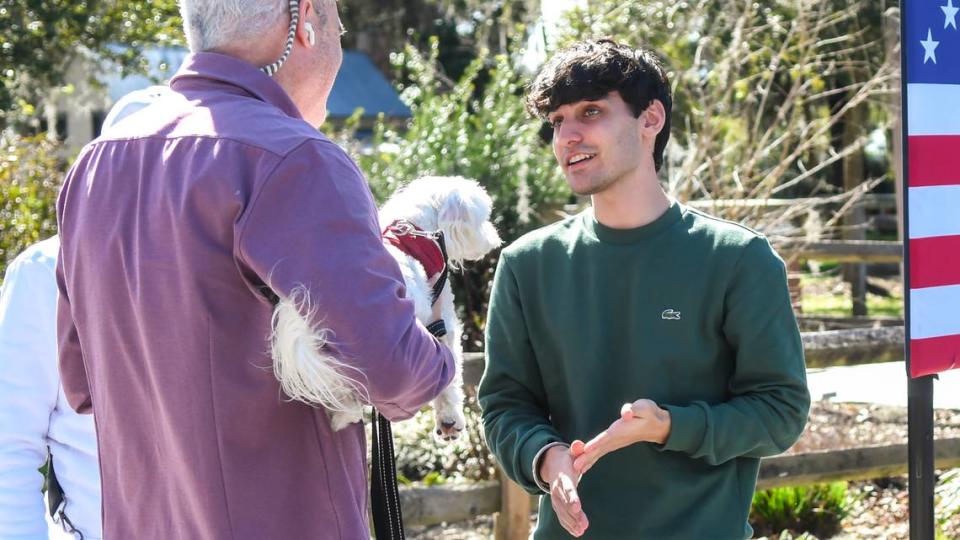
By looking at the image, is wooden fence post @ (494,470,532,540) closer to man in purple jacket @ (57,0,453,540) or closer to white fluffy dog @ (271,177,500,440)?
white fluffy dog @ (271,177,500,440)

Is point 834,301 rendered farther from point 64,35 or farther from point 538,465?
point 538,465

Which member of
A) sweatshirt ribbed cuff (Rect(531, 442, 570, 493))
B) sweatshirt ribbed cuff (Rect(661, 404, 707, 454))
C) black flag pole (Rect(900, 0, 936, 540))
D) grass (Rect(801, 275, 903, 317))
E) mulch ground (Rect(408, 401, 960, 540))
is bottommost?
grass (Rect(801, 275, 903, 317))

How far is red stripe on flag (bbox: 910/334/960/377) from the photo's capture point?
9.39 ft

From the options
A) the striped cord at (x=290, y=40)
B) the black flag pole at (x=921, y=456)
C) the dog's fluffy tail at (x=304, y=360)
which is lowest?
the black flag pole at (x=921, y=456)

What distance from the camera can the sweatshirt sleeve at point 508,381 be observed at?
2.48 m

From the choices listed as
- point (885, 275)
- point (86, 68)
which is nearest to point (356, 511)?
point (86, 68)

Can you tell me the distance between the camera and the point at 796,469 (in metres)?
4.73

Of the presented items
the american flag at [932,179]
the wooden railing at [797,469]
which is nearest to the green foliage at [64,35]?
the wooden railing at [797,469]

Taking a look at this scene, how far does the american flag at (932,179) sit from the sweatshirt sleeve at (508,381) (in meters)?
1.02

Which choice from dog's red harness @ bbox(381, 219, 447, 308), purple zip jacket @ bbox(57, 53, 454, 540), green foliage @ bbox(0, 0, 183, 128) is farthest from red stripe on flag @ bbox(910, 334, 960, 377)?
green foliage @ bbox(0, 0, 183, 128)

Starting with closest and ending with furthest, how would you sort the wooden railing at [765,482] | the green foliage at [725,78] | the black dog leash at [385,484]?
1. the black dog leash at [385,484]
2. the wooden railing at [765,482]
3. the green foliage at [725,78]

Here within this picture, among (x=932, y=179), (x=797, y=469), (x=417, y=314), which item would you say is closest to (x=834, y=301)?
(x=797, y=469)

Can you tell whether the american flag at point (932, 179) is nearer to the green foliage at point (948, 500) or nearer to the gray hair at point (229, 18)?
the gray hair at point (229, 18)

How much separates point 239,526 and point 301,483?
0.38ft
